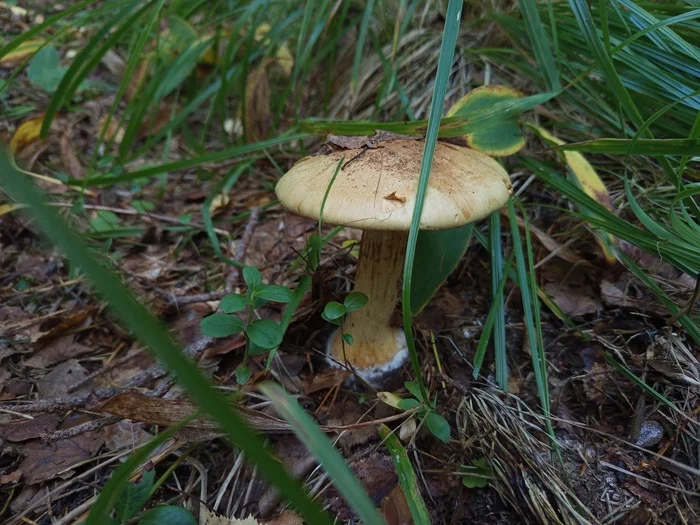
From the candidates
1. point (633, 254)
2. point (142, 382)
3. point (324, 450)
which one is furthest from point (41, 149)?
point (633, 254)

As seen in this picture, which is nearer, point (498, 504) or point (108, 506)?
point (108, 506)

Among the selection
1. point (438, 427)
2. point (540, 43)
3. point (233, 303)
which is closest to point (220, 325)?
point (233, 303)

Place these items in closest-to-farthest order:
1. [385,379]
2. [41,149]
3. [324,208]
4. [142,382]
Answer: [324,208] → [142,382] → [385,379] → [41,149]

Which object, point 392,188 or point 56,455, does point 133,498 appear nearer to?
point 56,455

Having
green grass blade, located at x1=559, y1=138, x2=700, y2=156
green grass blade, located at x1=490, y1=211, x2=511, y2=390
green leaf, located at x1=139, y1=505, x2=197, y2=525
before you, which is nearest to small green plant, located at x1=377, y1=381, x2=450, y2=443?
green grass blade, located at x1=490, y1=211, x2=511, y2=390

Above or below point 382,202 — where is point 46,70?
above

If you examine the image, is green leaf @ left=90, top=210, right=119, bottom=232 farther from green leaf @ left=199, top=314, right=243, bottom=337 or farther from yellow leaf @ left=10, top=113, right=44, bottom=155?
green leaf @ left=199, top=314, right=243, bottom=337

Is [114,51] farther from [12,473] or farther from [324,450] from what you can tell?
[324,450]
